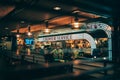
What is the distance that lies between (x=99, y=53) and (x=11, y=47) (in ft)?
29.5

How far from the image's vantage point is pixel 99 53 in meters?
13.5

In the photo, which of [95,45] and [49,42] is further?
[49,42]

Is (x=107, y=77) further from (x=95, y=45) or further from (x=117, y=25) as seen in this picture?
(x=95, y=45)

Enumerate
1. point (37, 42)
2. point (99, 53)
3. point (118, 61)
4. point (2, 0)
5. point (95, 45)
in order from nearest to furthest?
point (118, 61)
point (2, 0)
point (99, 53)
point (95, 45)
point (37, 42)

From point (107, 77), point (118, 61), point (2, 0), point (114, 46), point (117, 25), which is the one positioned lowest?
point (107, 77)

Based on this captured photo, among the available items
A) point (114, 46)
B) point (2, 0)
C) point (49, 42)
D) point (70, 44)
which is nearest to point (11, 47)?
point (49, 42)

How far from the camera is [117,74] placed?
3.97 metres

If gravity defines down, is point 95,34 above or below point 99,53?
above

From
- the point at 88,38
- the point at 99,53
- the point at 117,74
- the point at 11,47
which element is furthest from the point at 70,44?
the point at 117,74

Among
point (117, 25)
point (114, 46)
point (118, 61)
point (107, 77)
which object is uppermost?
point (117, 25)

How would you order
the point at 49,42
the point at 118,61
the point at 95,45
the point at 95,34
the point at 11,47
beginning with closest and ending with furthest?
the point at 118,61 → the point at 95,45 → the point at 95,34 → the point at 11,47 → the point at 49,42

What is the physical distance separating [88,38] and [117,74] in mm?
10775

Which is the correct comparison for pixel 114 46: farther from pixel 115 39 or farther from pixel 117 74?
pixel 117 74

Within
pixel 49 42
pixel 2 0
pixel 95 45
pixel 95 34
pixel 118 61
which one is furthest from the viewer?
pixel 49 42
